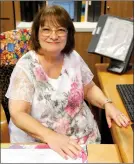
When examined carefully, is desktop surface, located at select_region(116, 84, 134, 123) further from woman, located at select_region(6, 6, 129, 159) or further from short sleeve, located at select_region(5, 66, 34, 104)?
short sleeve, located at select_region(5, 66, 34, 104)

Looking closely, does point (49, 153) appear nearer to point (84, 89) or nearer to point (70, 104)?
point (70, 104)

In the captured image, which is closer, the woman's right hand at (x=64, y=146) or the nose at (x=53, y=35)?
the woman's right hand at (x=64, y=146)

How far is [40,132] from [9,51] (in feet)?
2.06

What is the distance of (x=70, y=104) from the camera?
1428mm

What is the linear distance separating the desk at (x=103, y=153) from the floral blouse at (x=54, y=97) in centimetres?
30

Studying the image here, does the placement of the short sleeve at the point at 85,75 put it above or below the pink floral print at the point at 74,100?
above

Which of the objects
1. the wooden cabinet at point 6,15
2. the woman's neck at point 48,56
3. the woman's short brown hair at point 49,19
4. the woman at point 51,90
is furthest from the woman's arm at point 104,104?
the wooden cabinet at point 6,15

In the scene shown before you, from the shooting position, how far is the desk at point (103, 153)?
104 centimetres

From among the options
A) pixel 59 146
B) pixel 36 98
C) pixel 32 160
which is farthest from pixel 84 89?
pixel 32 160

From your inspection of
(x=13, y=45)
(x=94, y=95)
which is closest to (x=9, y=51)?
(x=13, y=45)

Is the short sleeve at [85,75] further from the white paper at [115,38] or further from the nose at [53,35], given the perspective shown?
the white paper at [115,38]

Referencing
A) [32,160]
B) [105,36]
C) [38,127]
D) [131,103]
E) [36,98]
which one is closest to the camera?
[32,160]

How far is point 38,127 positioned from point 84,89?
1.57ft

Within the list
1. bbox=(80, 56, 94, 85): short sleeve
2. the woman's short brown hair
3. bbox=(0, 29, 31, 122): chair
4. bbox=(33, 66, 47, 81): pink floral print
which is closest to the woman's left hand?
bbox=(80, 56, 94, 85): short sleeve
